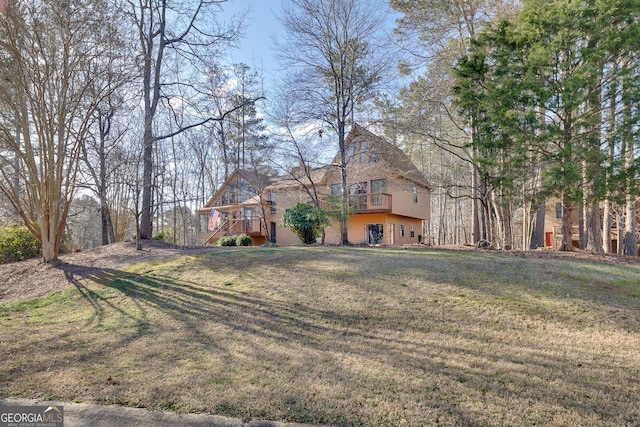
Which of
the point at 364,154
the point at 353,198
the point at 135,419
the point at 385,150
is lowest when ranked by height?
the point at 135,419

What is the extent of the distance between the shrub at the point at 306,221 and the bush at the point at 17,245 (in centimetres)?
836

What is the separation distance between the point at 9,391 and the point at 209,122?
11.3m

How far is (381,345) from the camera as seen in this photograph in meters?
4.08

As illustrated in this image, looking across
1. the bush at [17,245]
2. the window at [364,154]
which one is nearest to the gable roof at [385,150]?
the window at [364,154]

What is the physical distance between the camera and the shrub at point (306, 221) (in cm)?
1384

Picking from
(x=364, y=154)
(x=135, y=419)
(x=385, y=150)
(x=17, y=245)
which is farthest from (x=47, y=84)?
(x=364, y=154)

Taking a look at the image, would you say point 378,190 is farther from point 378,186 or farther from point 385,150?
point 385,150

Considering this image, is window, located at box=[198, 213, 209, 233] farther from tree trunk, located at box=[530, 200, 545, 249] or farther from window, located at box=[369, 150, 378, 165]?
tree trunk, located at box=[530, 200, 545, 249]

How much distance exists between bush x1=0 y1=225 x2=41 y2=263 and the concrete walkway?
10702 mm

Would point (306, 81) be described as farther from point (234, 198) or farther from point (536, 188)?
point (234, 198)

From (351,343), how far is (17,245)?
39.0 ft

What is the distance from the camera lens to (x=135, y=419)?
9.07 ft

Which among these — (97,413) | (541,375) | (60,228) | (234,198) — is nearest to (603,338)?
(541,375)

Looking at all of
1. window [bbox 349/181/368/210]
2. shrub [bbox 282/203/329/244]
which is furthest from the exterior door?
shrub [bbox 282/203/329/244]
